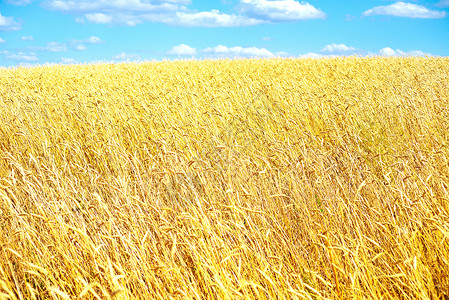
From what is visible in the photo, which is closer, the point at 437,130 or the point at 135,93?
the point at 437,130

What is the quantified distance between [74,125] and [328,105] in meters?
4.33

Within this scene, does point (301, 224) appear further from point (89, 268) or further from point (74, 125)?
point (74, 125)

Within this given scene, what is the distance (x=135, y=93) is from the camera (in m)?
8.27

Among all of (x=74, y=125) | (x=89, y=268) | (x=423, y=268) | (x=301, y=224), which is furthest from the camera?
(x=74, y=125)

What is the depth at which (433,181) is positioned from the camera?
3201mm

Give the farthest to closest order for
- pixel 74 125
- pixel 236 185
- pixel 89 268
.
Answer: pixel 74 125 → pixel 236 185 → pixel 89 268

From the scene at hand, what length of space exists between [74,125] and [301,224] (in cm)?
481

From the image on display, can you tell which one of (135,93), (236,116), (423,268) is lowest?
(423,268)

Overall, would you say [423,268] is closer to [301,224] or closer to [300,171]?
[301,224]

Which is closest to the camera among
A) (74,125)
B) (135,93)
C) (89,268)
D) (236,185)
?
(89,268)

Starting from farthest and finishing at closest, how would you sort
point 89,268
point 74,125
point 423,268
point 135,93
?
1. point 135,93
2. point 74,125
3. point 89,268
4. point 423,268

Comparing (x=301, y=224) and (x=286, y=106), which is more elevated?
(x=286, y=106)

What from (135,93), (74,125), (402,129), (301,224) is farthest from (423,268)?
(135,93)

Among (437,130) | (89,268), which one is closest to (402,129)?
(437,130)
